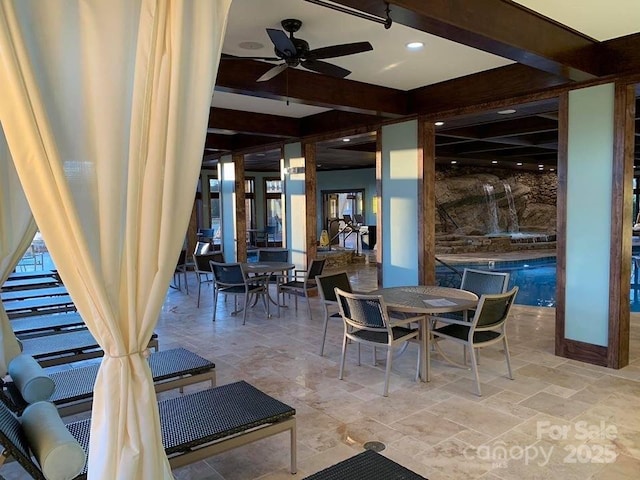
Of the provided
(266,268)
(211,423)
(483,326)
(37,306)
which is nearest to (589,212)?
(483,326)

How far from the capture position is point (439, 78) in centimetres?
508

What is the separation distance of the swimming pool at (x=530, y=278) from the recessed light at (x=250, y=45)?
17.8 feet

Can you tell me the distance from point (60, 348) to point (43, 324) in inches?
36.0

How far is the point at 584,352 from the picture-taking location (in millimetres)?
4328

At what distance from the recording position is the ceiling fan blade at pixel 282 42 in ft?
10.0

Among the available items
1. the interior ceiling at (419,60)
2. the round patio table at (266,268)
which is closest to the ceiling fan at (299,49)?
the interior ceiling at (419,60)

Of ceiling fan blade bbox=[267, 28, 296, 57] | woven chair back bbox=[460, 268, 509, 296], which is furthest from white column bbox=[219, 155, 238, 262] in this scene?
ceiling fan blade bbox=[267, 28, 296, 57]

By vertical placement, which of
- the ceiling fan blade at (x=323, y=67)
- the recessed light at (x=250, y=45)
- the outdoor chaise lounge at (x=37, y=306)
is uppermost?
the recessed light at (x=250, y=45)

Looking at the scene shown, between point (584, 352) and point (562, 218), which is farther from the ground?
point (562, 218)

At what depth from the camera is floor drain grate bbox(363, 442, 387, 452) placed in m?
2.82

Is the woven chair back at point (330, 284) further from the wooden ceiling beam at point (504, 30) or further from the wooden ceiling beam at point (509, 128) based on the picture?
the wooden ceiling beam at point (509, 128)

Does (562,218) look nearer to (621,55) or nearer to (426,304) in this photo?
(621,55)

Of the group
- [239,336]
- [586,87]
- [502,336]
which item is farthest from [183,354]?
[586,87]

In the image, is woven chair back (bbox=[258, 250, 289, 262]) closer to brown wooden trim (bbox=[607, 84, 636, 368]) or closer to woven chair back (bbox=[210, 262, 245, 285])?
woven chair back (bbox=[210, 262, 245, 285])
